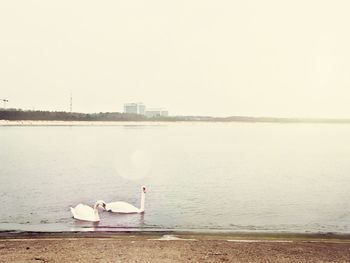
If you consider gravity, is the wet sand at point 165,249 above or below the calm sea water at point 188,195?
above

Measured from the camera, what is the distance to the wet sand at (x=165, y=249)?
56.2ft

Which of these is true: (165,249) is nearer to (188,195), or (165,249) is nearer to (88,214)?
(88,214)

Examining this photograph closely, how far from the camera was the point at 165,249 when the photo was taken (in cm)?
1858

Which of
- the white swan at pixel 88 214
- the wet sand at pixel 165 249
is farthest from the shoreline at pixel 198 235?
the white swan at pixel 88 214

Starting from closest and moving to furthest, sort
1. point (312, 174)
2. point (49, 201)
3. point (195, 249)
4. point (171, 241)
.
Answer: point (195, 249) < point (171, 241) < point (49, 201) < point (312, 174)

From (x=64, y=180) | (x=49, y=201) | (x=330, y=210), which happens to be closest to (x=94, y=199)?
(x=49, y=201)

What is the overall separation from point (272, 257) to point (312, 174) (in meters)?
46.7

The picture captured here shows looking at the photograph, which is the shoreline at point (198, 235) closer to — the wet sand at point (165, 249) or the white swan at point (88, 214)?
the wet sand at point (165, 249)

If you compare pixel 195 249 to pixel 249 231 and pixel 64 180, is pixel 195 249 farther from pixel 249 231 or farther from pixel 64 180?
pixel 64 180

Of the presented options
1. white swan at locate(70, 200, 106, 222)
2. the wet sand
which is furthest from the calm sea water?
the wet sand

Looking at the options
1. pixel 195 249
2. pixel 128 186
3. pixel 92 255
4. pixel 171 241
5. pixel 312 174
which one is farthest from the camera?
pixel 312 174

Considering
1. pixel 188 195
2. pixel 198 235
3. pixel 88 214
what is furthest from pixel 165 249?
pixel 188 195

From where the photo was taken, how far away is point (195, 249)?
736 inches

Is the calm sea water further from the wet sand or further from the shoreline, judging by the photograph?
the wet sand
